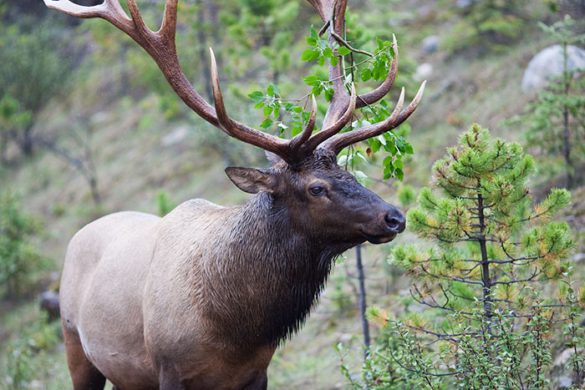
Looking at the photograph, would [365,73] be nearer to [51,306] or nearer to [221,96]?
[221,96]

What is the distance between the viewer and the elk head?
4555mm

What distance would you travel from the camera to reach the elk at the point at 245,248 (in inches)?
185

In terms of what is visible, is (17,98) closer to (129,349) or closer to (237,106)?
(237,106)

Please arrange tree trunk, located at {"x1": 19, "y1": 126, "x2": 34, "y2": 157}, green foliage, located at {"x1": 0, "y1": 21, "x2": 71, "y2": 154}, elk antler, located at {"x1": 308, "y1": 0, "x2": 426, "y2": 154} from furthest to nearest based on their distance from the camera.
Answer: tree trunk, located at {"x1": 19, "y1": 126, "x2": 34, "y2": 157} → green foliage, located at {"x1": 0, "y1": 21, "x2": 71, "y2": 154} → elk antler, located at {"x1": 308, "y1": 0, "x2": 426, "y2": 154}

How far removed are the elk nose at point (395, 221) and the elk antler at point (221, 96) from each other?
578mm

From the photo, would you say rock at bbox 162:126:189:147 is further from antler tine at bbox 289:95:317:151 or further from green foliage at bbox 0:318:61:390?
antler tine at bbox 289:95:317:151

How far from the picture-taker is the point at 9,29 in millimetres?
28484

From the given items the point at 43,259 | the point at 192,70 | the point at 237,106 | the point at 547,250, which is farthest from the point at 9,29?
the point at 547,250

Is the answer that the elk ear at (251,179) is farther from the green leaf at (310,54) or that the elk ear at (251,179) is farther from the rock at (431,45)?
the rock at (431,45)

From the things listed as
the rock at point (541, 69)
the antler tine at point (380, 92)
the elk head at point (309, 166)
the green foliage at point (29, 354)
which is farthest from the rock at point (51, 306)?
the antler tine at point (380, 92)

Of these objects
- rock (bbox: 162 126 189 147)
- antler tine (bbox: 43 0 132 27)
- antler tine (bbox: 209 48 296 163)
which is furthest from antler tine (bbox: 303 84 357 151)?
rock (bbox: 162 126 189 147)

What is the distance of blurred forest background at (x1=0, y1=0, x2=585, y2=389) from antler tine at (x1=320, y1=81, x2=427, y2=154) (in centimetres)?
38

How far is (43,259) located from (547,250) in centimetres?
1387

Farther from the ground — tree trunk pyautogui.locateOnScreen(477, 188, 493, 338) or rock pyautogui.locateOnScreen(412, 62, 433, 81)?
rock pyautogui.locateOnScreen(412, 62, 433, 81)
